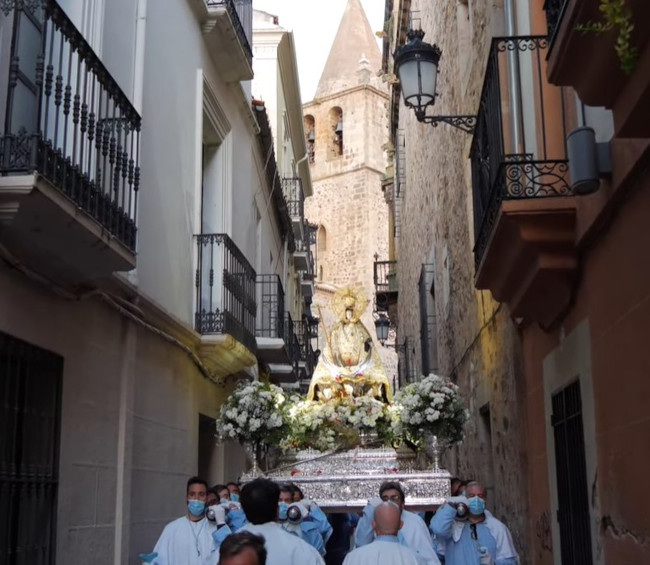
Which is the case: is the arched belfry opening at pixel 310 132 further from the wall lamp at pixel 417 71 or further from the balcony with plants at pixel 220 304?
the wall lamp at pixel 417 71

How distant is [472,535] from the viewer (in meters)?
7.53

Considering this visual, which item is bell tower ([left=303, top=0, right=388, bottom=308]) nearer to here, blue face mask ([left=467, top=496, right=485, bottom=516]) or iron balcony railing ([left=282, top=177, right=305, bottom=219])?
iron balcony railing ([left=282, top=177, right=305, bottom=219])

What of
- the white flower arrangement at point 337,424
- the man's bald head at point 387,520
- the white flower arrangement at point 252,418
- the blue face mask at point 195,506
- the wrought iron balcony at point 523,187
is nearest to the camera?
the man's bald head at point 387,520

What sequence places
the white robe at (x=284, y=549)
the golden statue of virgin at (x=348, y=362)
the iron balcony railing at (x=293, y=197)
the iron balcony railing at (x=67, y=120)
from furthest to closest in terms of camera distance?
the iron balcony railing at (x=293, y=197) < the golden statue of virgin at (x=348, y=362) < the iron balcony railing at (x=67, y=120) < the white robe at (x=284, y=549)

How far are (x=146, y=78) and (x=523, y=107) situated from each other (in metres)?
3.57

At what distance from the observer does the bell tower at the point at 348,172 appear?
1720 inches

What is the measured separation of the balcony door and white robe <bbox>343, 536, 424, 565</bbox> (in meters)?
2.59

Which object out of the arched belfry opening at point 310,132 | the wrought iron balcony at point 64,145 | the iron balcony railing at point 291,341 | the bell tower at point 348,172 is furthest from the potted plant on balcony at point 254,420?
the arched belfry opening at point 310,132

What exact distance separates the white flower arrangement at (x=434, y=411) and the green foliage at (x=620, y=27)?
5355 millimetres

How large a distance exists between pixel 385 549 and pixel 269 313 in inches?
440

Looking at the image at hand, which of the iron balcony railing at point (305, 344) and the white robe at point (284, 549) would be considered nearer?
the white robe at point (284, 549)

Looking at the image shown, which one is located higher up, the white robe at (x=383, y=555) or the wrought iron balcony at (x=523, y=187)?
the wrought iron balcony at (x=523, y=187)

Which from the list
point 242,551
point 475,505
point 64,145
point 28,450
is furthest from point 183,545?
point 242,551

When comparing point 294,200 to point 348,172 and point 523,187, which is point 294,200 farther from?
point 348,172
